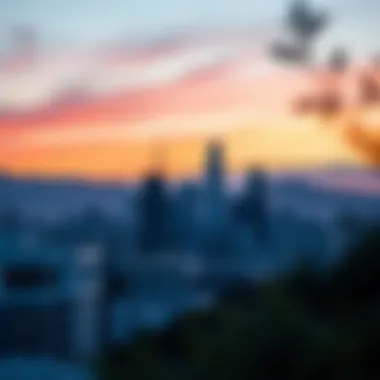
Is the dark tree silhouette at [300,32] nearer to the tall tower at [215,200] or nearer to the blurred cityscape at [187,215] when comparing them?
the blurred cityscape at [187,215]

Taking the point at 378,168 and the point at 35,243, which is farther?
the point at 378,168

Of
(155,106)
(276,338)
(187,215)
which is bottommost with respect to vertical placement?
(276,338)

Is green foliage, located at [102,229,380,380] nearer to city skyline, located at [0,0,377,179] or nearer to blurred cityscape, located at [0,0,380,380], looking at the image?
blurred cityscape, located at [0,0,380,380]

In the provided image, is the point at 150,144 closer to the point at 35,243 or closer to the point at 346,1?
the point at 35,243

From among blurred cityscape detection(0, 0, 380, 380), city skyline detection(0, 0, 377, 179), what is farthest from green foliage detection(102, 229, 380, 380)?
city skyline detection(0, 0, 377, 179)

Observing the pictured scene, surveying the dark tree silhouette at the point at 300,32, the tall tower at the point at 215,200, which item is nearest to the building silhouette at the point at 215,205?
the tall tower at the point at 215,200

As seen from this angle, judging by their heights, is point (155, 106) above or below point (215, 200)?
above

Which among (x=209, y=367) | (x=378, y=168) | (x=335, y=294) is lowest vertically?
(x=209, y=367)

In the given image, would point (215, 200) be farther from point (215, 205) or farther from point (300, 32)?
point (300, 32)

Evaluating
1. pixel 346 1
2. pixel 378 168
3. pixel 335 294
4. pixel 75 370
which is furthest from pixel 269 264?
pixel 346 1

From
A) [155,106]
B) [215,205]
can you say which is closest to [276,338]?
[215,205]

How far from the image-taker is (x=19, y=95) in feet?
4.66

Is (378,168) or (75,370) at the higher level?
(378,168)

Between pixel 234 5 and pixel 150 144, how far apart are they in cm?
29
